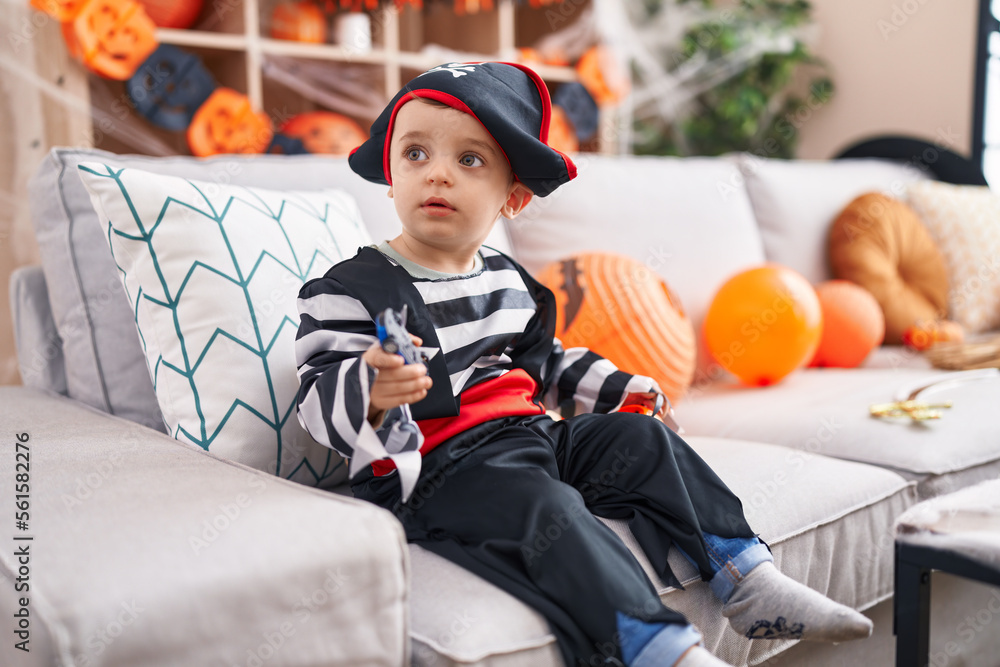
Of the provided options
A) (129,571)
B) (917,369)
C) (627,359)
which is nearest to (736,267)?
(917,369)

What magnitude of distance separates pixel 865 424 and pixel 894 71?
7.41 ft

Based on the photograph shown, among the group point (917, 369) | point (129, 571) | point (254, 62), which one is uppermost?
point (254, 62)

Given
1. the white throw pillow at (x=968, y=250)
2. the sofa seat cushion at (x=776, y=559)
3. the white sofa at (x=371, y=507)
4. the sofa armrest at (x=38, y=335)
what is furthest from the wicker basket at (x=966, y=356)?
the sofa armrest at (x=38, y=335)

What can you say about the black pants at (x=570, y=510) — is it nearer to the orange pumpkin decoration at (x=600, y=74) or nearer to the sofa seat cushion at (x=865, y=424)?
the sofa seat cushion at (x=865, y=424)

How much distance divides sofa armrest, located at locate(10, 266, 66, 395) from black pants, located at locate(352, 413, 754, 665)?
2.10 feet

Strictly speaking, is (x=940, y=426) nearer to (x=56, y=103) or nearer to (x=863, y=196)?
(x=863, y=196)

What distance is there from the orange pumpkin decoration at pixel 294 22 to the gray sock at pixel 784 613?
2.10m

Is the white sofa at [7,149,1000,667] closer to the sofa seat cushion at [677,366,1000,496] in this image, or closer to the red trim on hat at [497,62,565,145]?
the sofa seat cushion at [677,366,1000,496]

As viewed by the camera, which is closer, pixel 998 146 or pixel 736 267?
pixel 736 267

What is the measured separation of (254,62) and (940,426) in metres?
1.94

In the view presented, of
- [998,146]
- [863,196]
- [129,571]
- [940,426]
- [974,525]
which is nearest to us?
[129,571]

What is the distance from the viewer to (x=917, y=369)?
1.83m

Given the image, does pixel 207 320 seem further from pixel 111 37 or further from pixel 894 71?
pixel 894 71

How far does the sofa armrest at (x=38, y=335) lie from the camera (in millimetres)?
1249
